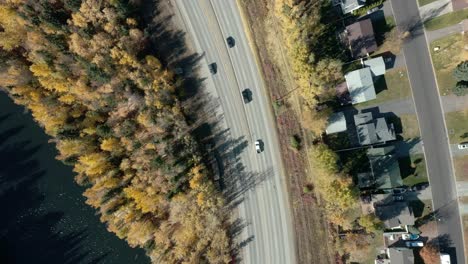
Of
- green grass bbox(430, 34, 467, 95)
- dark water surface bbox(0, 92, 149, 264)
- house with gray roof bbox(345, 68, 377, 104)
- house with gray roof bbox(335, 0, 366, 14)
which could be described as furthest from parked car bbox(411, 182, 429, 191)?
dark water surface bbox(0, 92, 149, 264)

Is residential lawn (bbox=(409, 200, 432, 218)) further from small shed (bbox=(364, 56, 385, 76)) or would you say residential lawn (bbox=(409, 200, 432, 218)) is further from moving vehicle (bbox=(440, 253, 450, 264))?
small shed (bbox=(364, 56, 385, 76))

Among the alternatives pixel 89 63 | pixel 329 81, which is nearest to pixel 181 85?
pixel 89 63

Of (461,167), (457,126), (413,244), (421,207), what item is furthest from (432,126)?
(413,244)

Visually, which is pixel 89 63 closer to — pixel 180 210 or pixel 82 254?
pixel 180 210

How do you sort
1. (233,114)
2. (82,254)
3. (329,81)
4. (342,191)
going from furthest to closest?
(82,254), (233,114), (329,81), (342,191)

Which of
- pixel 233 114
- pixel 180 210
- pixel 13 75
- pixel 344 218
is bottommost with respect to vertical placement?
pixel 344 218

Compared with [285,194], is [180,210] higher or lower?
higher

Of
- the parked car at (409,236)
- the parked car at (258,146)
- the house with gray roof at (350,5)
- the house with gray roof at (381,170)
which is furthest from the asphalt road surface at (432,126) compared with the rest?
the parked car at (258,146)

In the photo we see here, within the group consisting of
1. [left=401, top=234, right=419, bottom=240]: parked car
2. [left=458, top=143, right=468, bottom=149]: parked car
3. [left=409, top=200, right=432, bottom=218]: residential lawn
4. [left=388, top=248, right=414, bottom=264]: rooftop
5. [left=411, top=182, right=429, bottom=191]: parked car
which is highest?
[left=458, top=143, right=468, bottom=149]: parked car
